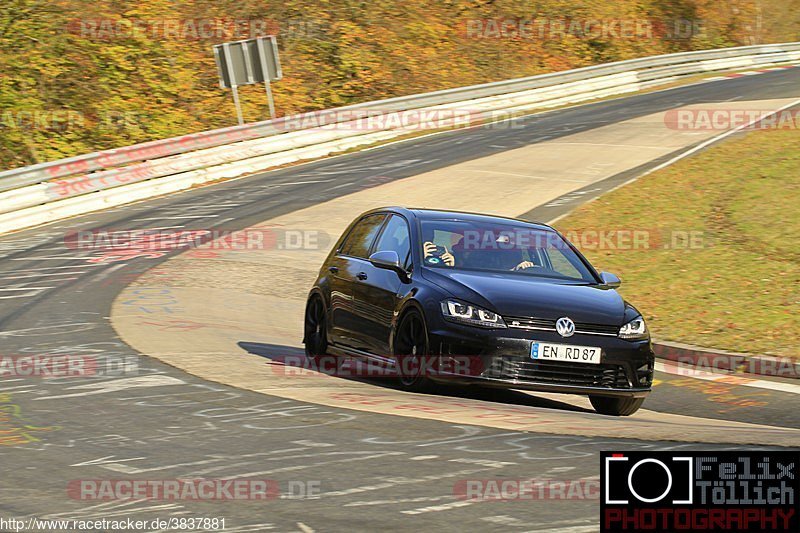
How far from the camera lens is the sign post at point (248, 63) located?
2936cm

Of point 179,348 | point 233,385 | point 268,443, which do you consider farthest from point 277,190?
point 268,443

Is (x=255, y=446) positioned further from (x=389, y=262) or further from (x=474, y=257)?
(x=474, y=257)

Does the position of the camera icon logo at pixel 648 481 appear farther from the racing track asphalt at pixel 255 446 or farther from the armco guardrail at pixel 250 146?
the armco guardrail at pixel 250 146

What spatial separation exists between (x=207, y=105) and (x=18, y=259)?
17468 millimetres

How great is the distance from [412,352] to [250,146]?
62.6 feet

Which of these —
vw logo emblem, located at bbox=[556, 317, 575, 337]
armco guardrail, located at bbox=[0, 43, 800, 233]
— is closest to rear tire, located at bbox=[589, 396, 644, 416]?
vw logo emblem, located at bbox=[556, 317, 575, 337]

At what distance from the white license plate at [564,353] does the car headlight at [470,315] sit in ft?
1.06

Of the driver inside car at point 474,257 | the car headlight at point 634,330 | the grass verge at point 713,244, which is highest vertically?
the driver inside car at point 474,257

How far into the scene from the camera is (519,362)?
9086mm

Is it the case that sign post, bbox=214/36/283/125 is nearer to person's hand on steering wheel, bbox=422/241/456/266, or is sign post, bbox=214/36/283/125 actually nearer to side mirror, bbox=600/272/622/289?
person's hand on steering wheel, bbox=422/241/456/266

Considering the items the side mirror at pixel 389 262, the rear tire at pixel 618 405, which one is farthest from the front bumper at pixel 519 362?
the side mirror at pixel 389 262

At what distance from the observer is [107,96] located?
32.9 metres

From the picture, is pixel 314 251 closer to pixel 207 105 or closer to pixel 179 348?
pixel 179 348

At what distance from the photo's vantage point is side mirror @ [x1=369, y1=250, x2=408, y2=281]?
10070 mm
